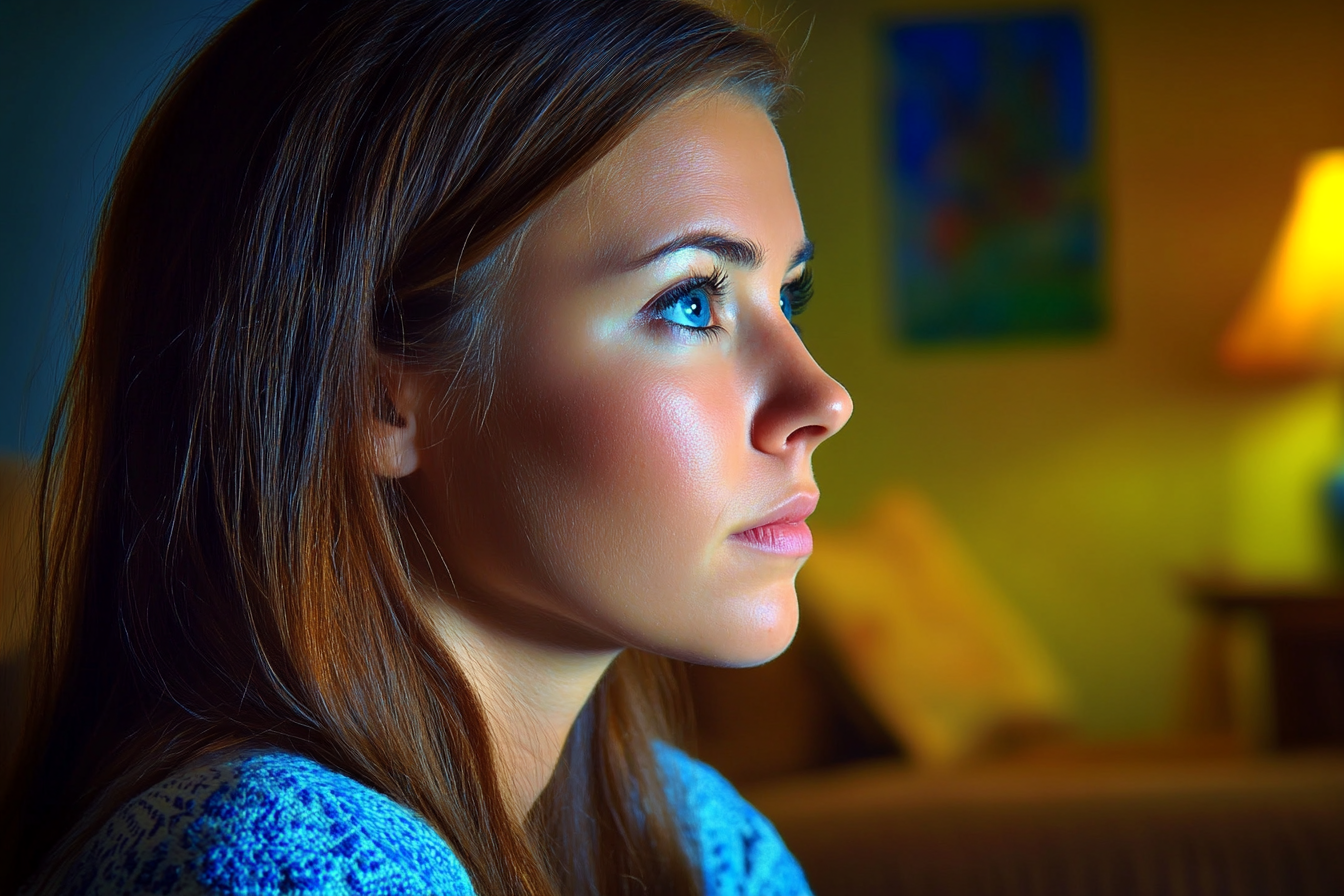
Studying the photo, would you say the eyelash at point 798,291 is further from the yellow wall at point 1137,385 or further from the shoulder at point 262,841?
the yellow wall at point 1137,385

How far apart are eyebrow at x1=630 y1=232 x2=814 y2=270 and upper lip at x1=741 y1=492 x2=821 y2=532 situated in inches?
6.6

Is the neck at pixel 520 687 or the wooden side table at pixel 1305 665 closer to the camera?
the neck at pixel 520 687

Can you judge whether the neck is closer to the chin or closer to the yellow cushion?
the chin

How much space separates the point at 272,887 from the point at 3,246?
1.58 metres

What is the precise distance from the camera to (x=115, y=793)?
2.09 ft

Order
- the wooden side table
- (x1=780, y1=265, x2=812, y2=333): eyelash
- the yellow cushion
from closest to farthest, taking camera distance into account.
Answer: (x1=780, y1=265, x2=812, y2=333): eyelash → the yellow cushion → the wooden side table

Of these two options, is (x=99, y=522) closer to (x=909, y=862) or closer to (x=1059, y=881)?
(x=909, y=862)

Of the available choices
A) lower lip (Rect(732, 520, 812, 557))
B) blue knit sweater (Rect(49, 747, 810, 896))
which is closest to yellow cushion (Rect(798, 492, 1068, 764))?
lower lip (Rect(732, 520, 812, 557))

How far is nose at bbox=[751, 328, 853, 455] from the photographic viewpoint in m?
0.76

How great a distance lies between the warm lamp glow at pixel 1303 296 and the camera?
321 centimetres

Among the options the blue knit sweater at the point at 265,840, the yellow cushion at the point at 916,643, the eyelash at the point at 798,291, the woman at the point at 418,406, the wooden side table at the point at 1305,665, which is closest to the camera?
the blue knit sweater at the point at 265,840

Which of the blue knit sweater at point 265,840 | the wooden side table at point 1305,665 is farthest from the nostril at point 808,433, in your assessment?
the wooden side table at point 1305,665

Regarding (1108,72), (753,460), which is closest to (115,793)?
(753,460)

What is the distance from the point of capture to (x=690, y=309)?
2.56 ft
